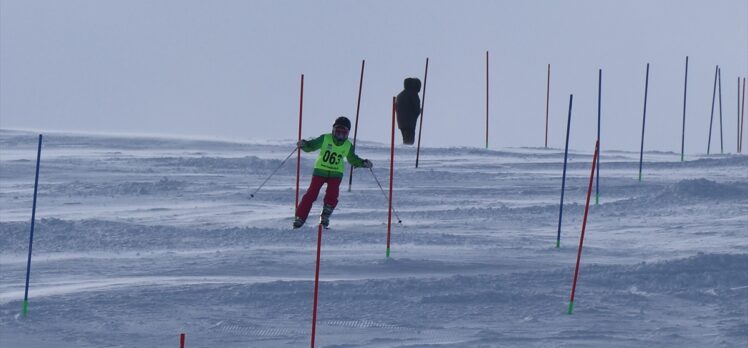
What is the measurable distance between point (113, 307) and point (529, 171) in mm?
12433

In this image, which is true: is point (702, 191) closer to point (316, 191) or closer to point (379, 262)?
point (316, 191)

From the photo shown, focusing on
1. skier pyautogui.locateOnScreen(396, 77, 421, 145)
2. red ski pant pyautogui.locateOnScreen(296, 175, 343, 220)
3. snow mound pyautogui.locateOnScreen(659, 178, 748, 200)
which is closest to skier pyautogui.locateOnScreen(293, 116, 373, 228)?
red ski pant pyautogui.locateOnScreen(296, 175, 343, 220)

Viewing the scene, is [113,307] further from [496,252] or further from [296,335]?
[496,252]

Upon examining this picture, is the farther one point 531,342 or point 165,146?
point 165,146

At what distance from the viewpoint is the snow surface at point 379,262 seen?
32.8 feet

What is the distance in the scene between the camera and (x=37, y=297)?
35.6ft

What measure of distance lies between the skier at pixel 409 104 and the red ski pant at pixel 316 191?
11.1 meters

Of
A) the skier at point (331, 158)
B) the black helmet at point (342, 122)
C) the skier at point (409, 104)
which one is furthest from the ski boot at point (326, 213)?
the skier at point (409, 104)

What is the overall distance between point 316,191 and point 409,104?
11.3 metres

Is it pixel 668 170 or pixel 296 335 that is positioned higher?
pixel 668 170

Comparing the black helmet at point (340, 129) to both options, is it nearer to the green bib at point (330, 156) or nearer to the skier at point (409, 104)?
the green bib at point (330, 156)

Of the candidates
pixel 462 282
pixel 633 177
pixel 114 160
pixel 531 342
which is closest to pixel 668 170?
pixel 633 177

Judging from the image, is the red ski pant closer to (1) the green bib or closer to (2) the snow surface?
(1) the green bib

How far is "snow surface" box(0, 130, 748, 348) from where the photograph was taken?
1001 cm
